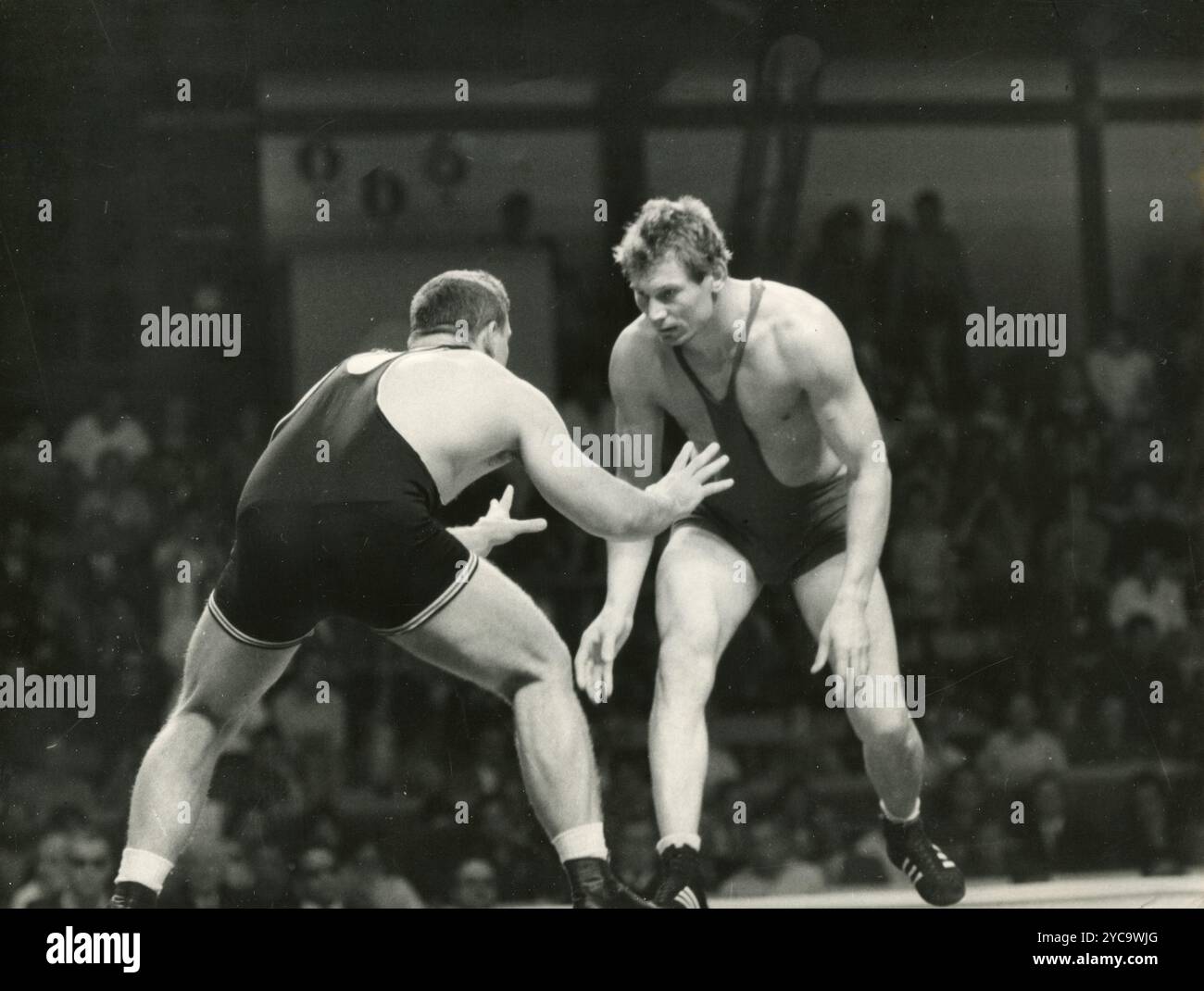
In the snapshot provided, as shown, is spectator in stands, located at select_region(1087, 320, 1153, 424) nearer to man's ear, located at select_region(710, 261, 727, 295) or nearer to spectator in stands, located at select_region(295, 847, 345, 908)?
man's ear, located at select_region(710, 261, 727, 295)

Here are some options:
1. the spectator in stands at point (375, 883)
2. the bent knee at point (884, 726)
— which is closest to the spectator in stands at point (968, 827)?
the bent knee at point (884, 726)

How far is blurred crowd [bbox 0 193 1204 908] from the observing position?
365 cm

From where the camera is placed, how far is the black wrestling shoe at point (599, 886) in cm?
354

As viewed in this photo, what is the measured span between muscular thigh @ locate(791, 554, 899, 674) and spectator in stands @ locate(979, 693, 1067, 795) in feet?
1.17

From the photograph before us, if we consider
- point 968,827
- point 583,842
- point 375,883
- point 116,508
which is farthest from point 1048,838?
point 116,508

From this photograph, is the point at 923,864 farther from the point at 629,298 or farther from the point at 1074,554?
the point at 629,298

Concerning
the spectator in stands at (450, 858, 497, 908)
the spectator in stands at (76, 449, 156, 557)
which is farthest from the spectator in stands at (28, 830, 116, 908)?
the spectator in stands at (450, 858, 497, 908)

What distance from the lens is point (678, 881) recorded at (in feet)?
11.7

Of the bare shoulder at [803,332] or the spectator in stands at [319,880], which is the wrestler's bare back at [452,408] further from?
the spectator in stands at [319,880]

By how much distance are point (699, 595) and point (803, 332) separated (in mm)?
769

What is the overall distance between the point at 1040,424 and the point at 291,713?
225 centimetres

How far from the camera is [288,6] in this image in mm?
3725
